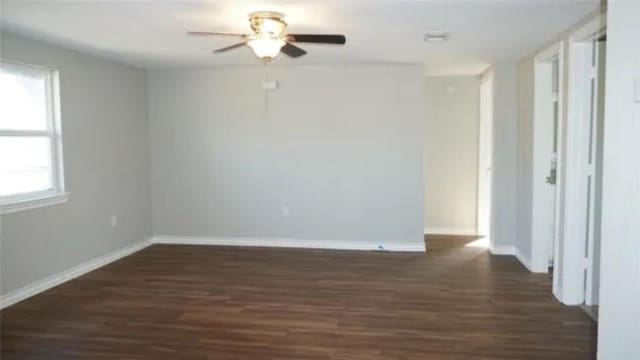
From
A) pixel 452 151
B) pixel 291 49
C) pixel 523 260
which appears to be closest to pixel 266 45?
pixel 291 49

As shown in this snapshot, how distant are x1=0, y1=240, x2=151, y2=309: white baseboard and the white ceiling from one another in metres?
2.15

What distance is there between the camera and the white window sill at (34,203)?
4172mm

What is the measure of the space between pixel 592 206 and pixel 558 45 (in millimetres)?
1428

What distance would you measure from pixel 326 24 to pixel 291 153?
8.50 ft

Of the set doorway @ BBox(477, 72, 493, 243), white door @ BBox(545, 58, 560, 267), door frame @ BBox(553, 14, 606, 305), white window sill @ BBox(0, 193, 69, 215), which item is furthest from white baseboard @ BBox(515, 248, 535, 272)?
white window sill @ BBox(0, 193, 69, 215)

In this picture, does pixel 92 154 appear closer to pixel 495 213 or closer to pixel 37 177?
pixel 37 177

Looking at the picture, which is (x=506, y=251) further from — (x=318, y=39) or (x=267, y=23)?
(x=267, y=23)

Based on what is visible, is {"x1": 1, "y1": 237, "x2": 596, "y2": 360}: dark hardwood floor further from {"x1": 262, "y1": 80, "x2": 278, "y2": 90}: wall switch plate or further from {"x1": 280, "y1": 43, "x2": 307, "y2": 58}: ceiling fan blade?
{"x1": 262, "y1": 80, "x2": 278, "y2": 90}: wall switch plate

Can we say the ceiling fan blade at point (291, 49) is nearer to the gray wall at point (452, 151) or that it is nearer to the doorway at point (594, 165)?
the doorway at point (594, 165)

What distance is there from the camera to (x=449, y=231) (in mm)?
7293

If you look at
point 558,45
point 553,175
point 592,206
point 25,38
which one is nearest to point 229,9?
point 25,38

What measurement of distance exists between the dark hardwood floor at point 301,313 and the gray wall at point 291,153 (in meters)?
0.78

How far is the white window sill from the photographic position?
417 centimetres

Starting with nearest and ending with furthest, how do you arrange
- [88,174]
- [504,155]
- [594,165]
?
[594,165] → [88,174] → [504,155]
